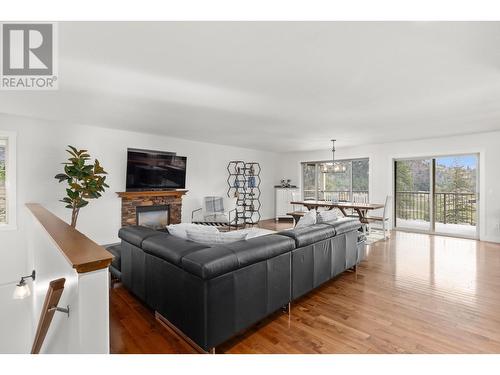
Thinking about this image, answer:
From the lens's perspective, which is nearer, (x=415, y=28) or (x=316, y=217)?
(x=415, y=28)

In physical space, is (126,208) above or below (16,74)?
below

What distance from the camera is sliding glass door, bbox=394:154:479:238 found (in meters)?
5.86

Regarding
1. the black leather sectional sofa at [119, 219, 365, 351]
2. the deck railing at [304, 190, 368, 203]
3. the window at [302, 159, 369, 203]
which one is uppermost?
the window at [302, 159, 369, 203]

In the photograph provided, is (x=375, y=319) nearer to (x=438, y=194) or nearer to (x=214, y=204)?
(x=214, y=204)

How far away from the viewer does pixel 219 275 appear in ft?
6.09

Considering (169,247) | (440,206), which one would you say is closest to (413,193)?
(440,206)

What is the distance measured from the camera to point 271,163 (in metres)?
8.83

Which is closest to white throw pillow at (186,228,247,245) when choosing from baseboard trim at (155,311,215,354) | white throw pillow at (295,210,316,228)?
baseboard trim at (155,311,215,354)

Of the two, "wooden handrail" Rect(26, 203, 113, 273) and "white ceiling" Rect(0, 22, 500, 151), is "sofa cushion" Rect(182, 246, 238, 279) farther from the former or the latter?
"white ceiling" Rect(0, 22, 500, 151)

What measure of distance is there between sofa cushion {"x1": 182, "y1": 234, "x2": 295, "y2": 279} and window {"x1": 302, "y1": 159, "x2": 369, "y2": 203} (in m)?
5.28

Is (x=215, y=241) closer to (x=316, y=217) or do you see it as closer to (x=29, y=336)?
(x=316, y=217)

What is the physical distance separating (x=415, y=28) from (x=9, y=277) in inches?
228
